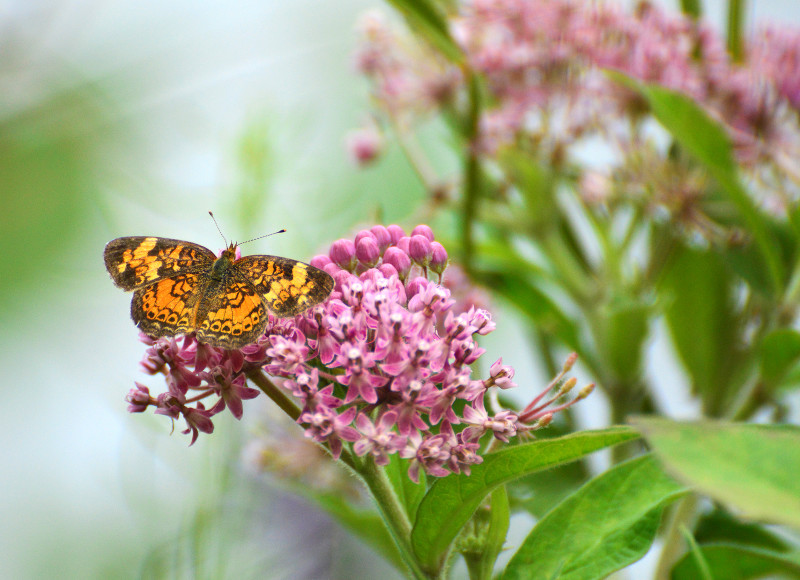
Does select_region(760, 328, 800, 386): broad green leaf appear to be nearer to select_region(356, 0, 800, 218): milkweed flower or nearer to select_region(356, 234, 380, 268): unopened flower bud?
select_region(356, 0, 800, 218): milkweed flower

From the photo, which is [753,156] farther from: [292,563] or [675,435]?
[292,563]

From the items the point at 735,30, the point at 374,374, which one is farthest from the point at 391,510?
the point at 735,30

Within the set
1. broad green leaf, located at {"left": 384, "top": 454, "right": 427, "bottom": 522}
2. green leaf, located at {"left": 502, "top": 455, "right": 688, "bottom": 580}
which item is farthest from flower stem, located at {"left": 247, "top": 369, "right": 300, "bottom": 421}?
green leaf, located at {"left": 502, "top": 455, "right": 688, "bottom": 580}

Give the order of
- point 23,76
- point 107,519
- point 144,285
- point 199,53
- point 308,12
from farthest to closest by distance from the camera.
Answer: point 308,12, point 199,53, point 23,76, point 107,519, point 144,285

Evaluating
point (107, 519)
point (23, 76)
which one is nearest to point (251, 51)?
point (23, 76)

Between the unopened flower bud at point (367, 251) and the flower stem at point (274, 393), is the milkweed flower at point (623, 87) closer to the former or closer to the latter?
the unopened flower bud at point (367, 251)

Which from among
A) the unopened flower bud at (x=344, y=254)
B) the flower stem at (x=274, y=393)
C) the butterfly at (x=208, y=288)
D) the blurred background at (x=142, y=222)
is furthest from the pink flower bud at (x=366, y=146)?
the flower stem at (x=274, y=393)
